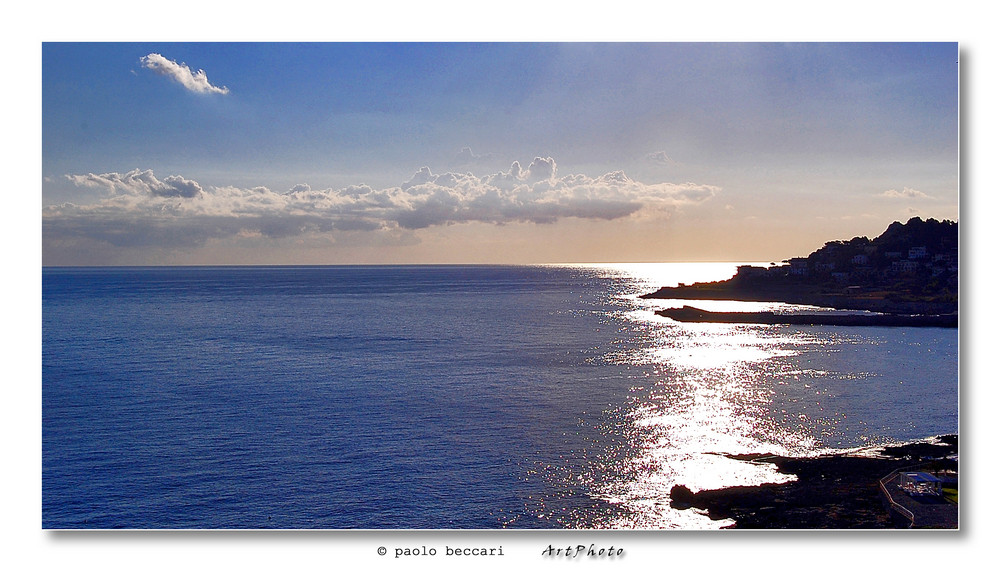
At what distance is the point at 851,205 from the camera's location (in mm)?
11492

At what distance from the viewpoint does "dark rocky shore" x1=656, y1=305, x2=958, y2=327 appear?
→ 15083 mm

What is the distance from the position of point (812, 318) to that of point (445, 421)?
70.1 feet

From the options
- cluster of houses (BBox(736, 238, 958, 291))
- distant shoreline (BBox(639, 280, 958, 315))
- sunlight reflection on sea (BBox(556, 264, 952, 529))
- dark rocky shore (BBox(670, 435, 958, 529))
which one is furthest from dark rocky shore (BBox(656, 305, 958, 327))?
dark rocky shore (BBox(670, 435, 958, 529))

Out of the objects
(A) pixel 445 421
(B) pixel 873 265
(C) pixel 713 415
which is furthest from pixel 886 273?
(A) pixel 445 421

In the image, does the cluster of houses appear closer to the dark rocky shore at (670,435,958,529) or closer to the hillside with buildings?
the hillside with buildings

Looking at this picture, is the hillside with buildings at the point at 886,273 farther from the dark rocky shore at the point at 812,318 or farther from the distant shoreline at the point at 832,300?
the dark rocky shore at the point at 812,318

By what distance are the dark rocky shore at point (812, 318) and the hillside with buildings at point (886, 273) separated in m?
0.31

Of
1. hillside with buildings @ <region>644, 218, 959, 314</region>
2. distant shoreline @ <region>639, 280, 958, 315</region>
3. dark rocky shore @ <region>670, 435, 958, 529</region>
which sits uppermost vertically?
hillside with buildings @ <region>644, 218, 959, 314</region>

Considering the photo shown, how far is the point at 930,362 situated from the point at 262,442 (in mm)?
18225

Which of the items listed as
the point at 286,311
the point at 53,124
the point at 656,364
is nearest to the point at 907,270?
the point at 656,364

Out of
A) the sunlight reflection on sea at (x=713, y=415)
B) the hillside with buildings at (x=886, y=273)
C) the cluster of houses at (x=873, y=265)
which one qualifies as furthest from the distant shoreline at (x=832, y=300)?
the sunlight reflection on sea at (x=713, y=415)

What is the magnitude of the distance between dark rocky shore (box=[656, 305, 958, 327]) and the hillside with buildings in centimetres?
31

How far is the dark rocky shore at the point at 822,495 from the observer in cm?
857
